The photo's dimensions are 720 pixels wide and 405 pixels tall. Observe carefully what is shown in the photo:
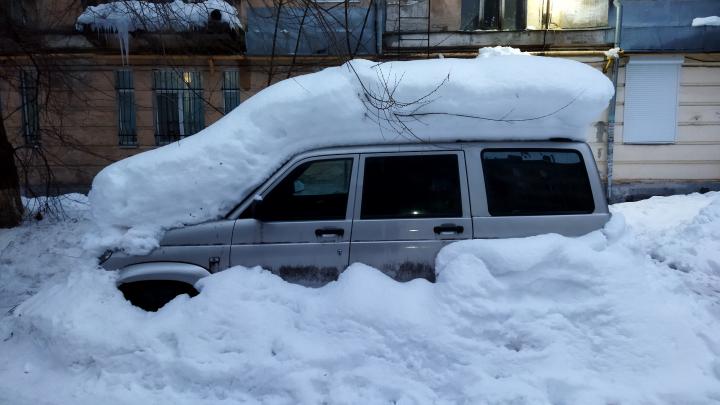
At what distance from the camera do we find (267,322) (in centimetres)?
386

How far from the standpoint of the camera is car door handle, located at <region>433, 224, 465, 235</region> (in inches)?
161

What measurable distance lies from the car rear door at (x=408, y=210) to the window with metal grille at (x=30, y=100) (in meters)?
6.36

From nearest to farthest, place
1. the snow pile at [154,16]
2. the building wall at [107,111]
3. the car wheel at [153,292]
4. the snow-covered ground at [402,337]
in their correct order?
the snow-covered ground at [402,337] < the car wheel at [153,292] < the snow pile at [154,16] < the building wall at [107,111]

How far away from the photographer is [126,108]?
12758 mm

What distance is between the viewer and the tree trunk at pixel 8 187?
787cm

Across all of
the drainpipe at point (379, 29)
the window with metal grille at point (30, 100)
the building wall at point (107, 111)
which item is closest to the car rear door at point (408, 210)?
the window with metal grille at point (30, 100)

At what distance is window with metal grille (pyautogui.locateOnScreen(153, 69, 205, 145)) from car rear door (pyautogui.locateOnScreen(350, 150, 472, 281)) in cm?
947

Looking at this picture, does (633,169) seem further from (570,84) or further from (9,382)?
(9,382)

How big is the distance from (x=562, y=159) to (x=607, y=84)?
2.91 ft

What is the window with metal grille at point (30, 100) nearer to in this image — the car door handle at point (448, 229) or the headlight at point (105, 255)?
the headlight at point (105, 255)

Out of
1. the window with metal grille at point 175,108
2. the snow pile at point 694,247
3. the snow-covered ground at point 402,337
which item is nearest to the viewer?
the snow-covered ground at point 402,337

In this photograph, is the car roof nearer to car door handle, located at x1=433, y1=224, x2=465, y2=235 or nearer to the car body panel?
the car body panel

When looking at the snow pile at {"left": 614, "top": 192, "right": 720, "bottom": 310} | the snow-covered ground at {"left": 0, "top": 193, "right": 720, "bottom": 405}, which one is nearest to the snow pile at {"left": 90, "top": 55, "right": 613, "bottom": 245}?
the snow-covered ground at {"left": 0, "top": 193, "right": 720, "bottom": 405}

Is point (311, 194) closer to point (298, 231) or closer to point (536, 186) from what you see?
point (298, 231)
